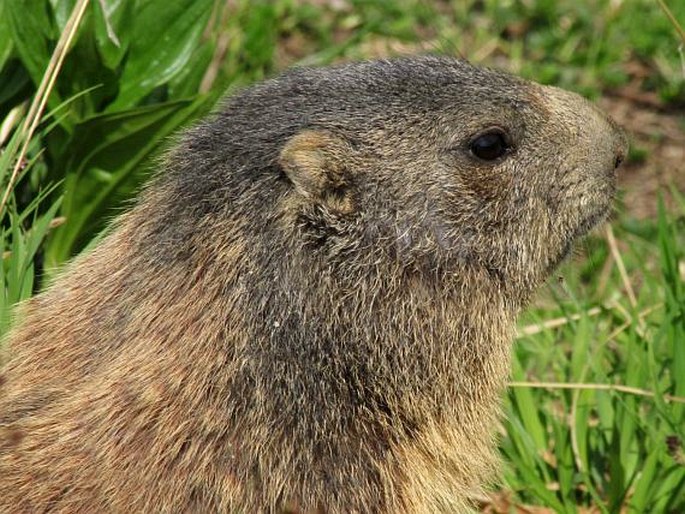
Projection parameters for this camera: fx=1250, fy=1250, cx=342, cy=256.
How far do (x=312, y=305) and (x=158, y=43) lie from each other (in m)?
1.93

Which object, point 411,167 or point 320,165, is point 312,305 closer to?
point 320,165

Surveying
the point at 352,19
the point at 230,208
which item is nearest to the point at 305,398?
the point at 230,208

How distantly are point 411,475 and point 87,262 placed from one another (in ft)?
4.10

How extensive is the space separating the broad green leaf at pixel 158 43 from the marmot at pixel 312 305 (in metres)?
1.19

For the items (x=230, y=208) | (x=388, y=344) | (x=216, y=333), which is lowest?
(x=388, y=344)

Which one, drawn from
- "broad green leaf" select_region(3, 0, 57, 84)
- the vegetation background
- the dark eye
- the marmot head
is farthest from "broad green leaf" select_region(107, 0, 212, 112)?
the dark eye

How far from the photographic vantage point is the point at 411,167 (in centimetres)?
385

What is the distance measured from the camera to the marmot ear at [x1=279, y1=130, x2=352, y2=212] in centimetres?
367

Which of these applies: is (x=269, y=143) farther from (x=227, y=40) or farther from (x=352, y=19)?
(x=352, y=19)

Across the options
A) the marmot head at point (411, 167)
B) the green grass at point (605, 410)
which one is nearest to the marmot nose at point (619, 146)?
the marmot head at point (411, 167)

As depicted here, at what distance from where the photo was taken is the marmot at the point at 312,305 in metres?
3.58

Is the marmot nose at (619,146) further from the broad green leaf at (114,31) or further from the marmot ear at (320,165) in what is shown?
the broad green leaf at (114,31)

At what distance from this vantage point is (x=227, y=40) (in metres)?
7.18

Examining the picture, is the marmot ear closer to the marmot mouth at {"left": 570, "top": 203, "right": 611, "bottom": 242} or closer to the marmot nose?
the marmot mouth at {"left": 570, "top": 203, "right": 611, "bottom": 242}
